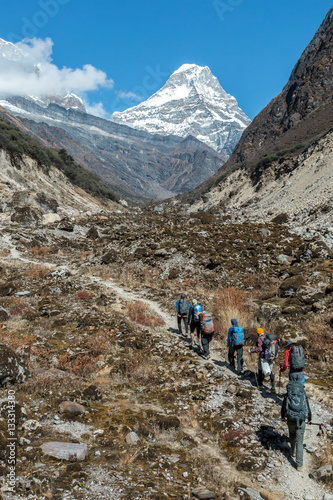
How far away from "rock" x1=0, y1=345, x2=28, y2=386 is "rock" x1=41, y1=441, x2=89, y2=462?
1922 millimetres

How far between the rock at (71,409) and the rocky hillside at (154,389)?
30mm

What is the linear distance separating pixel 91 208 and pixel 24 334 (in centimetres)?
4736

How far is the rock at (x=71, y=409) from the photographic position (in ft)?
19.4

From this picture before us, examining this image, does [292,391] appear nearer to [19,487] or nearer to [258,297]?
[19,487]

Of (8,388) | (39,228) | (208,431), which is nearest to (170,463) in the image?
(208,431)

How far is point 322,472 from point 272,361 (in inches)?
113

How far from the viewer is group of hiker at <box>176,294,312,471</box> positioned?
5449 mm

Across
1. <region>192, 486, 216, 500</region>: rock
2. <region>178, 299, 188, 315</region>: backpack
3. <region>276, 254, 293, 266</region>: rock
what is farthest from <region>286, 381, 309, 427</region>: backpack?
<region>276, 254, 293, 266</region>: rock

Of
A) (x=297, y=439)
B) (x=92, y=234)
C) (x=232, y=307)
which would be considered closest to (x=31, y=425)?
(x=297, y=439)

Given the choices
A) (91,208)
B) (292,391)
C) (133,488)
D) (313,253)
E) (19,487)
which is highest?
(91,208)

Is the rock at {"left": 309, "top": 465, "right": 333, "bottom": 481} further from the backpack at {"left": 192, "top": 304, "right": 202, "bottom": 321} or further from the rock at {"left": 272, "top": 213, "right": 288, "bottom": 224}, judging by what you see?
the rock at {"left": 272, "top": 213, "right": 288, "bottom": 224}

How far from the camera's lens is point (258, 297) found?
1481 centimetres

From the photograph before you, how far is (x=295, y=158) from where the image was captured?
5062 centimetres

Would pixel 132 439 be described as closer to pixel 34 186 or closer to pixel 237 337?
pixel 237 337
